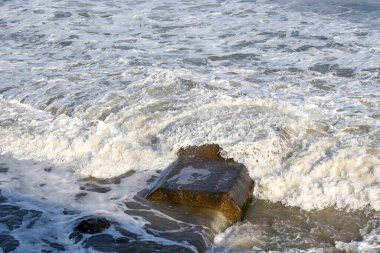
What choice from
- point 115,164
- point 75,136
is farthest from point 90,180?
point 75,136

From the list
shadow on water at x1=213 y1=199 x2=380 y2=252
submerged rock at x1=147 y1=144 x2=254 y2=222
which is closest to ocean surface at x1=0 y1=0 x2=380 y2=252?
shadow on water at x1=213 y1=199 x2=380 y2=252

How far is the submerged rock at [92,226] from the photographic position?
4.04 metres

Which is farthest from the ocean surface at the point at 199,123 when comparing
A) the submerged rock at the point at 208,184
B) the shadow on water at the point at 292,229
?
the submerged rock at the point at 208,184

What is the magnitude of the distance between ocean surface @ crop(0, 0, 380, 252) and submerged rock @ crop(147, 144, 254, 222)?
0.19m

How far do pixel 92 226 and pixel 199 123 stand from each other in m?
2.28

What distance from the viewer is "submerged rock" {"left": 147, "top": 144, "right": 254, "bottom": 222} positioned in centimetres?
427

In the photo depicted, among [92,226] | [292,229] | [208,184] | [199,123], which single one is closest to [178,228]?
[208,184]

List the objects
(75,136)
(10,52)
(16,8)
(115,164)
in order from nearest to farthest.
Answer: (115,164) < (75,136) < (10,52) < (16,8)

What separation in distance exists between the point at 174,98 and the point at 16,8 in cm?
913

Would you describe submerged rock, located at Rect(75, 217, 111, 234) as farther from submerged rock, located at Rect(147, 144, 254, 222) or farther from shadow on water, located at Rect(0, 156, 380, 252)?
submerged rock, located at Rect(147, 144, 254, 222)

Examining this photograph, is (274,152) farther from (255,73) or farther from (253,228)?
(255,73)

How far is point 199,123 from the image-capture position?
599cm

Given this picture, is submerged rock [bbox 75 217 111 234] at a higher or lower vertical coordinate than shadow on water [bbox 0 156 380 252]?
higher

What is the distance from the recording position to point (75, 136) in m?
5.93
